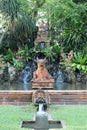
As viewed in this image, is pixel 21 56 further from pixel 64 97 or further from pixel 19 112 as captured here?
pixel 19 112

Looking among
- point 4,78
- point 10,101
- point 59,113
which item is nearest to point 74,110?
point 59,113

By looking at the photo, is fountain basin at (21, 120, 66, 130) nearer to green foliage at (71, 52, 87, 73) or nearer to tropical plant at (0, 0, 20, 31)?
green foliage at (71, 52, 87, 73)

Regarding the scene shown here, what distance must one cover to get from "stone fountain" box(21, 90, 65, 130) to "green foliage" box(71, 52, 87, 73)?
787cm

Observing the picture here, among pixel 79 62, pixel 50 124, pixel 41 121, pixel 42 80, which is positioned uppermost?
pixel 41 121

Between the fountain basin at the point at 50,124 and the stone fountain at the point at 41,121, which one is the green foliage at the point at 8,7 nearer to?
the stone fountain at the point at 41,121

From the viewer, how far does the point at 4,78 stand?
19750mm

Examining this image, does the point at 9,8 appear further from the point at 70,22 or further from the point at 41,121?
the point at 41,121

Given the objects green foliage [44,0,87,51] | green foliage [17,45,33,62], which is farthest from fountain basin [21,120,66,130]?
green foliage [44,0,87,51]

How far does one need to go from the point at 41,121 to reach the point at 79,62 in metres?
13.1

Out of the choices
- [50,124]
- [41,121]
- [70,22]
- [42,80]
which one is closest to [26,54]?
[70,22]

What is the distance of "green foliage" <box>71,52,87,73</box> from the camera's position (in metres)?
19.5

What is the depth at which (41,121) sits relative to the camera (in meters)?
7.43

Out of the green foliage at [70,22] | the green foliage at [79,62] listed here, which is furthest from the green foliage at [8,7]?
the green foliage at [79,62]

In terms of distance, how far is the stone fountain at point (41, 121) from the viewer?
7414mm
